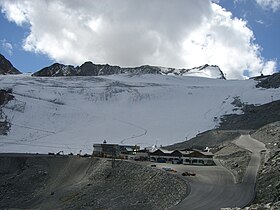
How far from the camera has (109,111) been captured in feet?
344

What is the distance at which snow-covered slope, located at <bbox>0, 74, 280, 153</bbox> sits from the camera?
268 feet

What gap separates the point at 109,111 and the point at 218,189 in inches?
3002

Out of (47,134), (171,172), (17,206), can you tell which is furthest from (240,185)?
(47,134)

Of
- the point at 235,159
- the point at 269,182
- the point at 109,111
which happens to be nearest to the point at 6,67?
the point at 109,111

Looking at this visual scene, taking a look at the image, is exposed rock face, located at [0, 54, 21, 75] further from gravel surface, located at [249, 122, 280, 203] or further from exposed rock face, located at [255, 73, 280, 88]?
gravel surface, located at [249, 122, 280, 203]

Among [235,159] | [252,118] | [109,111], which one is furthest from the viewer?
[109,111]

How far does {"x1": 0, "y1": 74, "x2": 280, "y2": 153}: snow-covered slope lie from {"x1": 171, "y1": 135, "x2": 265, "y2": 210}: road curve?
3849cm

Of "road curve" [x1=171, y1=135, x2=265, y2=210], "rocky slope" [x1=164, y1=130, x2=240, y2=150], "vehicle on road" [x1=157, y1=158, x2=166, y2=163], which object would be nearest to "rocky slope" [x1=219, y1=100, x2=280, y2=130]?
"rocky slope" [x1=164, y1=130, x2=240, y2=150]

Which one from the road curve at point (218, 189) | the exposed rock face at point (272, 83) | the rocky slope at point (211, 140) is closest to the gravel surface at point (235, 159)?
the road curve at point (218, 189)

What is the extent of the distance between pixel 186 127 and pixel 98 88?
4269 cm

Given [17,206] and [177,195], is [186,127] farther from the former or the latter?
[177,195]

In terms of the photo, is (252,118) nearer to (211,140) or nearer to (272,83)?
(211,140)

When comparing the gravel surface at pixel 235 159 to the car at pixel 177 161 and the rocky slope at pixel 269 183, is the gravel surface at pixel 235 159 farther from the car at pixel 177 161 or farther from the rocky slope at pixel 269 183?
the car at pixel 177 161

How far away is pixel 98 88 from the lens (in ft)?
409
